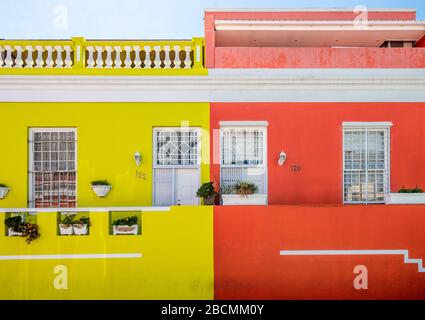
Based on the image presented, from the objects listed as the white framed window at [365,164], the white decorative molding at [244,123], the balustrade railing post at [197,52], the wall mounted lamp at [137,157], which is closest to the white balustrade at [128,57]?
the balustrade railing post at [197,52]

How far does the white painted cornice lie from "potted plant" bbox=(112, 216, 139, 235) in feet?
9.35

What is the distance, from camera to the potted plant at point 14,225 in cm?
780

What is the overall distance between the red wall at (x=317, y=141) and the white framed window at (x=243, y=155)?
0.53 ft

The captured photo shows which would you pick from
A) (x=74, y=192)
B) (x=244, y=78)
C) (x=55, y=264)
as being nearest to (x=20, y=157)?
(x=74, y=192)

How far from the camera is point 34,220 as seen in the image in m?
8.01

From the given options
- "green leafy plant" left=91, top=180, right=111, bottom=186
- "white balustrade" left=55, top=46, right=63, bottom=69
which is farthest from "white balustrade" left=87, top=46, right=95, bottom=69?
"green leafy plant" left=91, top=180, right=111, bottom=186

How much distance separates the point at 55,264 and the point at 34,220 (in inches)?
37.1

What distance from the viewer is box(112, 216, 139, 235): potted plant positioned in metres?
7.97

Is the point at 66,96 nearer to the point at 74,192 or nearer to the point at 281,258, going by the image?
the point at 74,192

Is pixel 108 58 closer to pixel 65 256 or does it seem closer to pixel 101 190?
pixel 101 190

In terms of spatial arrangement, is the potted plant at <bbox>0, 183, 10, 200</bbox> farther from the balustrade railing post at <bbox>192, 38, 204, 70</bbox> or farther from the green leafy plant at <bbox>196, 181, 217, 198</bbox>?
the balustrade railing post at <bbox>192, 38, 204, 70</bbox>

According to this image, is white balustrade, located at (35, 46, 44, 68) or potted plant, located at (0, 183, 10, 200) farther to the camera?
white balustrade, located at (35, 46, 44, 68)

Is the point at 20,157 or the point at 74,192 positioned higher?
the point at 20,157
